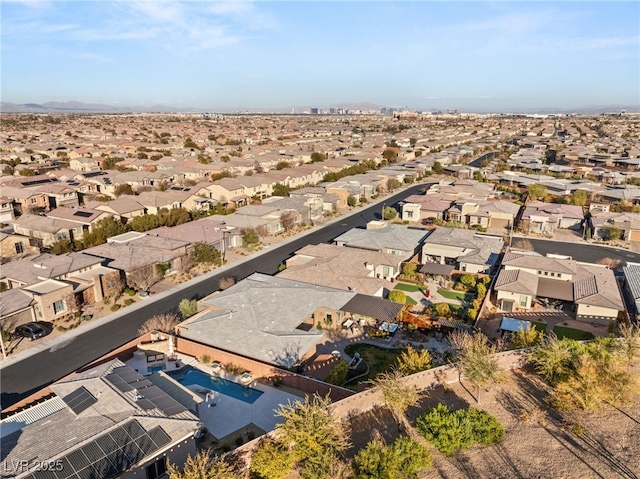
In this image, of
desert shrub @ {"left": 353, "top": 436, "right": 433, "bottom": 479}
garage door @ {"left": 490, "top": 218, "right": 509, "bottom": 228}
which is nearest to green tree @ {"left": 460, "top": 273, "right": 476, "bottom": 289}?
desert shrub @ {"left": 353, "top": 436, "right": 433, "bottom": 479}

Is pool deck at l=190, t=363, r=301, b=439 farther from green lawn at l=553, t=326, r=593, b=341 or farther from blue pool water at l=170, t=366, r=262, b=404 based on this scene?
green lawn at l=553, t=326, r=593, b=341

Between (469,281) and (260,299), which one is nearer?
(260,299)

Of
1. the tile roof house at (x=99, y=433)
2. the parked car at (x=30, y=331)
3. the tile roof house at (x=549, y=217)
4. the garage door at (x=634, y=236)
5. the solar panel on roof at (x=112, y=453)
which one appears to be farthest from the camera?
the tile roof house at (x=549, y=217)

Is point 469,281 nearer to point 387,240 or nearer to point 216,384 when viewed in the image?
point 387,240

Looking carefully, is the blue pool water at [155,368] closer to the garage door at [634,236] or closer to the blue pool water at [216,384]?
the blue pool water at [216,384]

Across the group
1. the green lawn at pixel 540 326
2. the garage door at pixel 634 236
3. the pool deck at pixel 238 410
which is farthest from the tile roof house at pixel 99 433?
the garage door at pixel 634 236

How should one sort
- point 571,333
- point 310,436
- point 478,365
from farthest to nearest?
point 571,333 < point 478,365 < point 310,436

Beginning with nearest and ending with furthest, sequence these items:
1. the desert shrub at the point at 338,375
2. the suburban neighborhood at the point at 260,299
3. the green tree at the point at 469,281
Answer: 1. the suburban neighborhood at the point at 260,299
2. the desert shrub at the point at 338,375
3. the green tree at the point at 469,281

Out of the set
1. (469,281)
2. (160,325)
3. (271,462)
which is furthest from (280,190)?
(271,462)
